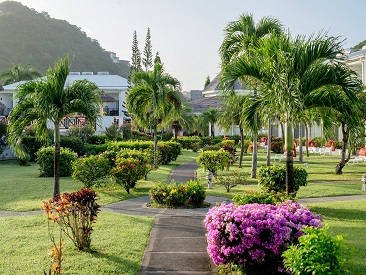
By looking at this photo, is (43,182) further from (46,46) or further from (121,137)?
(46,46)

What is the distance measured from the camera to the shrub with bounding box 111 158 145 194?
13.8 metres

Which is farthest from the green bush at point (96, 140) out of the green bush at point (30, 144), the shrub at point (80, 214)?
the shrub at point (80, 214)

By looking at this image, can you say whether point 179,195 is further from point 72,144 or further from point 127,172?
point 72,144

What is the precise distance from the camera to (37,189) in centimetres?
1527

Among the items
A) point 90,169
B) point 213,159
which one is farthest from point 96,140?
point 90,169

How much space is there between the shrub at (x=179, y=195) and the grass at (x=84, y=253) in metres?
1.44

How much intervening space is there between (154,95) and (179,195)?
10050 millimetres

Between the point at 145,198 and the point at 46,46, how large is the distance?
67.2 metres

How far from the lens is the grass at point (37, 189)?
12.6m

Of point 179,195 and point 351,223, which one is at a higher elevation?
point 179,195

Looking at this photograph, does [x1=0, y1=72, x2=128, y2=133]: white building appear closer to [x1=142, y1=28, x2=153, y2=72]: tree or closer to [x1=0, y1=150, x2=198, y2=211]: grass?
[x1=142, y1=28, x2=153, y2=72]: tree

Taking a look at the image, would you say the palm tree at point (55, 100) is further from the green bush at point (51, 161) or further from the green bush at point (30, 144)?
the green bush at point (30, 144)

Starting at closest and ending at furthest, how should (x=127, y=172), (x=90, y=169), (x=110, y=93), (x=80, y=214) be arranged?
(x=80, y=214) → (x=127, y=172) → (x=90, y=169) → (x=110, y=93)

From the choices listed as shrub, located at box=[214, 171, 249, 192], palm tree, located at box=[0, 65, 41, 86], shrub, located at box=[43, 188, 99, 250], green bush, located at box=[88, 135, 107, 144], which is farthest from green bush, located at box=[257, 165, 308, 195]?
palm tree, located at box=[0, 65, 41, 86]
